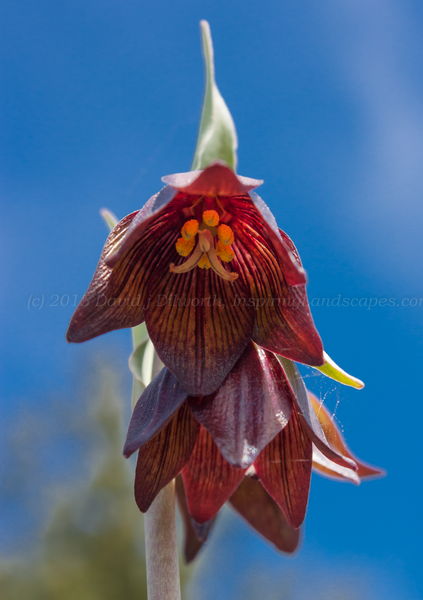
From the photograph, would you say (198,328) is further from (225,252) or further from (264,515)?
(264,515)

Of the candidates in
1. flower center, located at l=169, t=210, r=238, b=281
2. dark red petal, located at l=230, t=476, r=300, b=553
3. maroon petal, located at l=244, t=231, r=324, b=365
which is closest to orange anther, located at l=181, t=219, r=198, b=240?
flower center, located at l=169, t=210, r=238, b=281

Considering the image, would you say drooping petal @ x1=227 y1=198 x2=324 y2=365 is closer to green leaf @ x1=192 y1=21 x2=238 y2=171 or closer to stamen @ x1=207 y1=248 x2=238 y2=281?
stamen @ x1=207 y1=248 x2=238 y2=281

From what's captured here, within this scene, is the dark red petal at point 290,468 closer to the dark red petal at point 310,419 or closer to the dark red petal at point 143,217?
the dark red petal at point 310,419

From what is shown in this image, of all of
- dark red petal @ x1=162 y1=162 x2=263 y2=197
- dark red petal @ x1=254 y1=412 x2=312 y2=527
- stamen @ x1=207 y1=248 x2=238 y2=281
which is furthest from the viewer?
stamen @ x1=207 y1=248 x2=238 y2=281

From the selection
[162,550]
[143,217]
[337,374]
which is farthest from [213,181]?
[162,550]

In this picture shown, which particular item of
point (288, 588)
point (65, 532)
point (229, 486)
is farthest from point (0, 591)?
point (229, 486)
